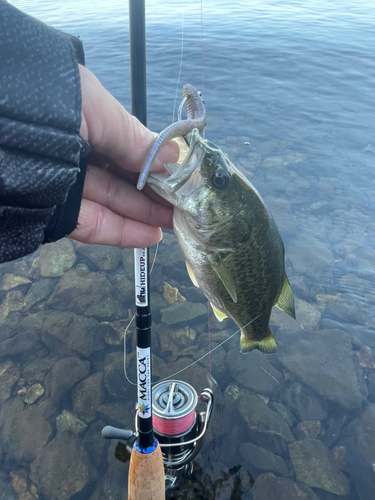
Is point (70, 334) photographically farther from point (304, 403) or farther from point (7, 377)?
point (304, 403)

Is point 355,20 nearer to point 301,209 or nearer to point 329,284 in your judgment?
point 301,209

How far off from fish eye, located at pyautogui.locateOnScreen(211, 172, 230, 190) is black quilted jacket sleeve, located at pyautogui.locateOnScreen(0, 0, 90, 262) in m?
0.76

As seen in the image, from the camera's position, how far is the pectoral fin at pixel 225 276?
2.30 m

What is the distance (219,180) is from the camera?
85.4 inches

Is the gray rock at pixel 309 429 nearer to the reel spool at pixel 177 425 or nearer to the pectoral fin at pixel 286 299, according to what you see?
the reel spool at pixel 177 425

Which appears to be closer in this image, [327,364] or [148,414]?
[148,414]

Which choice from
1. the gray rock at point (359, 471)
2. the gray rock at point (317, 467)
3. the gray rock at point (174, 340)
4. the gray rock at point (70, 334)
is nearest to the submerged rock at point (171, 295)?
the gray rock at point (174, 340)

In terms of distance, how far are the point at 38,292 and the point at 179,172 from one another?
3679mm

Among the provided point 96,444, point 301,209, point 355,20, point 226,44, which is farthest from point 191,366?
point 355,20

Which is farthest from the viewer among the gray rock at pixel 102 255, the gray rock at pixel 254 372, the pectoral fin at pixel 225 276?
the gray rock at pixel 102 255

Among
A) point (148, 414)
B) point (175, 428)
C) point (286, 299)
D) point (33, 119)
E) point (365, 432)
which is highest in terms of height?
point (33, 119)

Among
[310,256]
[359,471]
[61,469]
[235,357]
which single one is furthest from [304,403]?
[61,469]

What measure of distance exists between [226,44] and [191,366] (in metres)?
14.0

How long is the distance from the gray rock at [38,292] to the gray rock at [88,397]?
1438 millimetres
